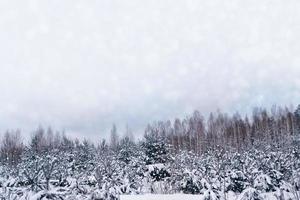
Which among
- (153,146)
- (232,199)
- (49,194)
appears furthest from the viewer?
(153,146)

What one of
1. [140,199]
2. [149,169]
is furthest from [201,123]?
[140,199]

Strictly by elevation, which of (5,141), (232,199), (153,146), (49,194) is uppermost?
(5,141)

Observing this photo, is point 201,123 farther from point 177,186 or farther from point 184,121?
point 177,186

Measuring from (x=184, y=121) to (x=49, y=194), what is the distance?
72.9m

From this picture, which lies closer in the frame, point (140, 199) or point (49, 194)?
point (49, 194)

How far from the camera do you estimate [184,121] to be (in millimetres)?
80125

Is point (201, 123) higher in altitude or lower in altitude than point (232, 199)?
higher

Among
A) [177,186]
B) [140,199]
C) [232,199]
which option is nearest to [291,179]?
[232,199]

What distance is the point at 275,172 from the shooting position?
19484 millimetres

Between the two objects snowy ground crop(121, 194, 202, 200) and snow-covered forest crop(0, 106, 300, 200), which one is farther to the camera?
snowy ground crop(121, 194, 202, 200)

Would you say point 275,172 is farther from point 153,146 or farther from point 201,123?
point 201,123

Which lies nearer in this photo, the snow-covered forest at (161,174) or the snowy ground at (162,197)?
the snow-covered forest at (161,174)

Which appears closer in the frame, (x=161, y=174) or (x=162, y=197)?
(x=162, y=197)

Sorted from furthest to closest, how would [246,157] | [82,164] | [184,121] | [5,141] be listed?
[184,121]
[5,141]
[82,164]
[246,157]
